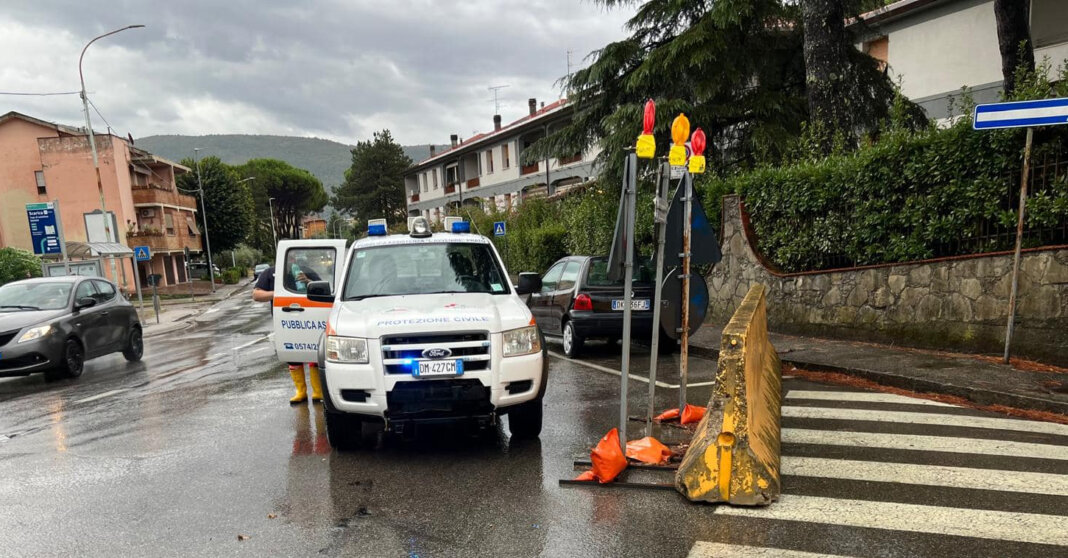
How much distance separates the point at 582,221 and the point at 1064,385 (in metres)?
13.3

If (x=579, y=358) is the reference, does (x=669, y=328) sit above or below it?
above

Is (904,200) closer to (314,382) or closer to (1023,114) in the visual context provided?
(1023,114)

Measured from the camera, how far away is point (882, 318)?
9.63m

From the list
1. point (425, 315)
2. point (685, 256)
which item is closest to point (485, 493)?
point (425, 315)

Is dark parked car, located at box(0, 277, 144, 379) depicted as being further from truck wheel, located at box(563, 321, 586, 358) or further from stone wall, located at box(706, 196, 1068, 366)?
stone wall, located at box(706, 196, 1068, 366)

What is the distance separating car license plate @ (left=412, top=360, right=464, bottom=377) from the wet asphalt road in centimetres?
77

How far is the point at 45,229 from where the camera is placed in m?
23.5

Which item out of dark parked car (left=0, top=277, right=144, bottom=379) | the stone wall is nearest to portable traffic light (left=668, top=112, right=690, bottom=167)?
the stone wall

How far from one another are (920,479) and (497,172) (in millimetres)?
45243

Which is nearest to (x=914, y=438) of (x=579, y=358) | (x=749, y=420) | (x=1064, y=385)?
(x=749, y=420)

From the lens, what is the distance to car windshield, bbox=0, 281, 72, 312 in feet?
35.6

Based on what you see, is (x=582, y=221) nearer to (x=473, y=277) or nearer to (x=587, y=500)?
(x=473, y=277)

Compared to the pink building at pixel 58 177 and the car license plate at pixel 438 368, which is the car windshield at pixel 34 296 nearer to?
the car license plate at pixel 438 368

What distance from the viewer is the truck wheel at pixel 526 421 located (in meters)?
5.50
